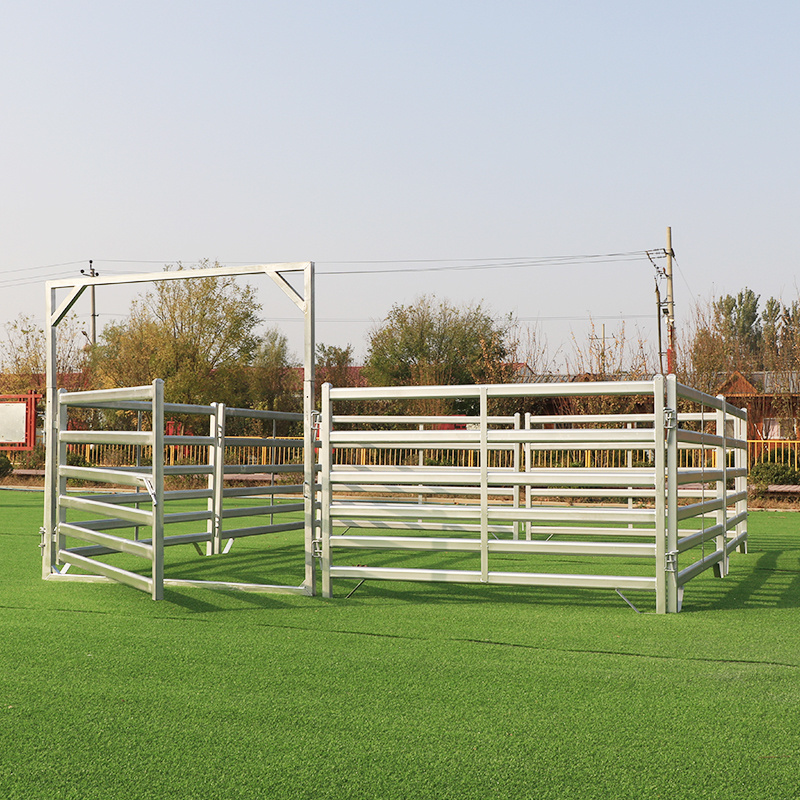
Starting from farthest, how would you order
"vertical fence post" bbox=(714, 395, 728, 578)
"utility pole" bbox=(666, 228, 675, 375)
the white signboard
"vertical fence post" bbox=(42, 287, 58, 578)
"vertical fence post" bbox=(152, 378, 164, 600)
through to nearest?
"utility pole" bbox=(666, 228, 675, 375), the white signboard, "vertical fence post" bbox=(42, 287, 58, 578), "vertical fence post" bbox=(714, 395, 728, 578), "vertical fence post" bbox=(152, 378, 164, 600)

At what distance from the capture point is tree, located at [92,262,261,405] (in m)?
33.2

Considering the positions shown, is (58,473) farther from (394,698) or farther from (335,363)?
(335,363)

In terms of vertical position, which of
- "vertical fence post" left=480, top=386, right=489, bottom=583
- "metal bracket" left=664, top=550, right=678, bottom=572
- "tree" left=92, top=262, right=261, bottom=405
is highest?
"tree" left=92, top=262, right=261, bottom=405

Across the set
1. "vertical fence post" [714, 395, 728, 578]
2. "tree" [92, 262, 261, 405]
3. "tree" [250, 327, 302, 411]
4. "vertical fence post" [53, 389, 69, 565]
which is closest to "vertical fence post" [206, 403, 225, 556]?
"vertical fence post" [53, 389, 69, 565]

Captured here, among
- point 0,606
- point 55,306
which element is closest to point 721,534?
point 0,606

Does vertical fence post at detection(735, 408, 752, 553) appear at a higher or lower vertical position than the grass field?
higher

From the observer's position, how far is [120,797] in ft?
9.34

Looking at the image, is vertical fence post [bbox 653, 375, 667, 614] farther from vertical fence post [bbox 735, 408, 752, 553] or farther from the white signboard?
the white signboard

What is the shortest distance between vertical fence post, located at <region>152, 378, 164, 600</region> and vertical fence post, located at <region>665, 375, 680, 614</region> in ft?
12.1

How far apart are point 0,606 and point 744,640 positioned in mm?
5222

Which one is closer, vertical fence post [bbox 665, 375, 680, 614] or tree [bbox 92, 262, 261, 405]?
vertical fence post [bbox 665, 375, 680, 614]

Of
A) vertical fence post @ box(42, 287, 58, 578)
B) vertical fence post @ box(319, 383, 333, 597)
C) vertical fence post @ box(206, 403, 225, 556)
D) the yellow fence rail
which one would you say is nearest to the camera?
vertical fence post @ box(319, 383, 333, 597)

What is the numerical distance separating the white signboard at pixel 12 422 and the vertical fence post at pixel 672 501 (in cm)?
1545

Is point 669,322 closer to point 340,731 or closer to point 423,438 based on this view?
point 423,438
